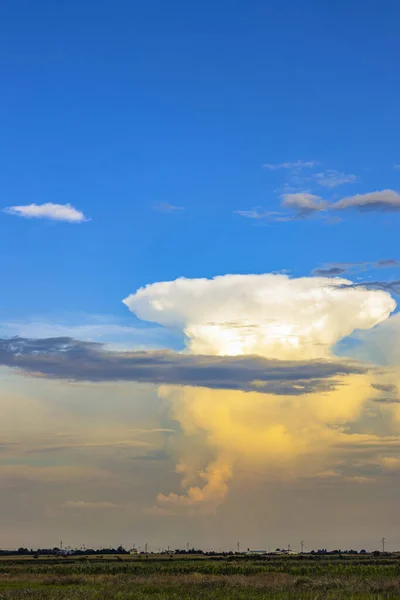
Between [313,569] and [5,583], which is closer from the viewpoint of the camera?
[5,583]

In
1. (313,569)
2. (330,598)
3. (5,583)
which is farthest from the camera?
(313,569)

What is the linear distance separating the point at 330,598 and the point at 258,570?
46.1m

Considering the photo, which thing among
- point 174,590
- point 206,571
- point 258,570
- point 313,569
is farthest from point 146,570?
point 174,590

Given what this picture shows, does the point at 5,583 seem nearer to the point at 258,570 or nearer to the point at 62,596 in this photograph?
the point at 62,596

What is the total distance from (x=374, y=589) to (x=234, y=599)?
12292mm

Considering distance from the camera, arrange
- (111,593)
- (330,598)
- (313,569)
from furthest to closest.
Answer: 1. (313,569)
2. (111,593)
3. (330,598)

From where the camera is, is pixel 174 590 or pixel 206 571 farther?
pixel 206 571

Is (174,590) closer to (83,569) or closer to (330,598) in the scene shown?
(330,598)

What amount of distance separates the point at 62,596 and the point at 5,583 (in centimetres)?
2656

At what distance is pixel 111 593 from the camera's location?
158 ft

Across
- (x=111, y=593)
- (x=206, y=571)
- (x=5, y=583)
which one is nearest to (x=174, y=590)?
(x=111, y=593)

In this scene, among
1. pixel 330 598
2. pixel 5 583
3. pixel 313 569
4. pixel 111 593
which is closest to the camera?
pixel 330 598

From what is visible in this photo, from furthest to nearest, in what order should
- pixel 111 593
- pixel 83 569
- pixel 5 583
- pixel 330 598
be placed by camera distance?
pixel 83 569, pixel 5 583, pixel 111 593, pixel 330 598

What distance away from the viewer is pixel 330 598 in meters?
43.7
